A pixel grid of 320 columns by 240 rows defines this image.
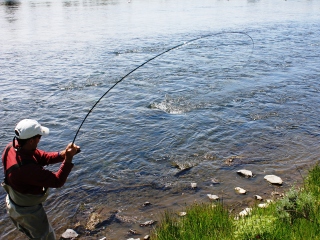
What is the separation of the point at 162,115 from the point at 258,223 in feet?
22.5

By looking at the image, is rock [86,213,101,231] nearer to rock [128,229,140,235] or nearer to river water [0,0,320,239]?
river water [0,0,320,239]

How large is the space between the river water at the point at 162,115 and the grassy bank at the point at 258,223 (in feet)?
3.73

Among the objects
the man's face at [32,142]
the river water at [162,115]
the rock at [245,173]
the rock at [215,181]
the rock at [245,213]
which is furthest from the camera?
the rock at [245,173]

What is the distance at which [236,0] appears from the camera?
58.5 m

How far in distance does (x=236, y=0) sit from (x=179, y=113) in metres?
52.1

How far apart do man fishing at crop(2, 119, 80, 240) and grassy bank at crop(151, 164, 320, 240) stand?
1696 millimetres

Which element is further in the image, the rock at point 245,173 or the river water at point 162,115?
the rock at point 245,173

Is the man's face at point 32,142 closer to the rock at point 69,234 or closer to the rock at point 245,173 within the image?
the rock at point 69,234

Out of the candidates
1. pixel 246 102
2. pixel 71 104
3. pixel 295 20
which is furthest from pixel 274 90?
pixel 295 20

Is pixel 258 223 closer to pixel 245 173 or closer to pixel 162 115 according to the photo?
pixel 245 173

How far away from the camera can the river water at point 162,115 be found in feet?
23.4

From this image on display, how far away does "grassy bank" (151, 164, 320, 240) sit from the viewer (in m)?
4.44

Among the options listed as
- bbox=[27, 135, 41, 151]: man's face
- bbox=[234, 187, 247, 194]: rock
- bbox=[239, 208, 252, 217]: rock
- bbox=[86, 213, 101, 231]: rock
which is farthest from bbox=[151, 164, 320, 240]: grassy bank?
bbox=[27, 135, 41, 151]: man's face

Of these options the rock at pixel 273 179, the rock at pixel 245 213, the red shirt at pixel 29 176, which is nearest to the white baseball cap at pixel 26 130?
the red shirt at pixel 29 176
